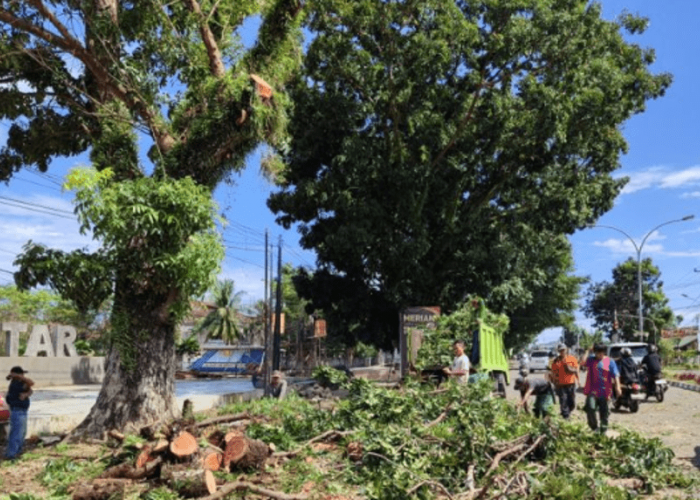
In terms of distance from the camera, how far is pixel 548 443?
27.4ft

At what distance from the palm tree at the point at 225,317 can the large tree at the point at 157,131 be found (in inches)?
2148

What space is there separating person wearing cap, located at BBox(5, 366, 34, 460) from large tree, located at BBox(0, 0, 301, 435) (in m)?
1.14

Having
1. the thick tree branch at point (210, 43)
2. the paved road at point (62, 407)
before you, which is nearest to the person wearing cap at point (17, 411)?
the paved road at point (62, 407)

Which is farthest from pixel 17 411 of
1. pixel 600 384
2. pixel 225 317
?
pixel 225 317

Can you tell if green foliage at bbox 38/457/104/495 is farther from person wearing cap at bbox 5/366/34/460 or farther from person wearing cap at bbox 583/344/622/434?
person wearing cap at bbox 583/344/622/434

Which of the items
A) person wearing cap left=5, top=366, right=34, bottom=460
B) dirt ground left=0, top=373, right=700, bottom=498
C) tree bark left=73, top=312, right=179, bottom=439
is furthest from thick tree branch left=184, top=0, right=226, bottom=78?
dirt ground left=0, top=373, right=700, bottom=498

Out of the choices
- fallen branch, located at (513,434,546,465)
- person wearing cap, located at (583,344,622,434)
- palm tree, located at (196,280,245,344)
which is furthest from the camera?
palm tree, located at (196,280,245,344)

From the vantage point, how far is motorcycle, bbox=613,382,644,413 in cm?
1688

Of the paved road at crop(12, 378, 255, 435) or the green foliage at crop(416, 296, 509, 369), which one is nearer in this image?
the paved road at crop(12, 378, 255, 435)

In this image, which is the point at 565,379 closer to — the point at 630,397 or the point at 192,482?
the point at 630,397

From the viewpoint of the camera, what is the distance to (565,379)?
1249 centimetres

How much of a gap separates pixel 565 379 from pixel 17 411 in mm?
9150

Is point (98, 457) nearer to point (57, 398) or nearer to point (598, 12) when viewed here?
point (57, 398)

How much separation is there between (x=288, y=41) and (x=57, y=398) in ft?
53.9
